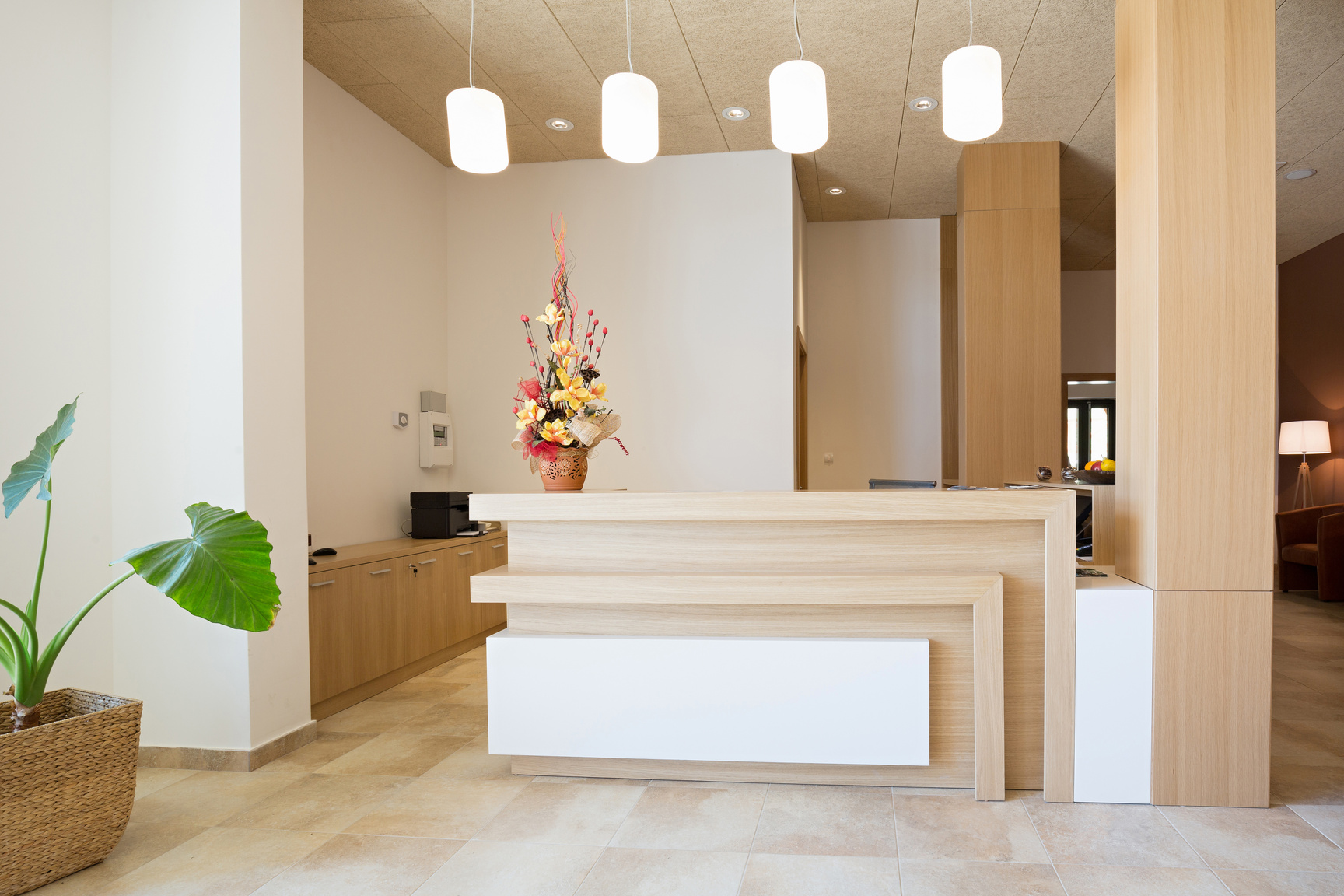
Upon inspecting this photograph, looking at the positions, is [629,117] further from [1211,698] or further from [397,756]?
[1211,698]

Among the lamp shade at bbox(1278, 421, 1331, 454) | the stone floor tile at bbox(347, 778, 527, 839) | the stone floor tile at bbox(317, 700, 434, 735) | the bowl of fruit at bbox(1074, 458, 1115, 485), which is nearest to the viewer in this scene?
the stone floor tile at bbox(347, 778, 527, 839)

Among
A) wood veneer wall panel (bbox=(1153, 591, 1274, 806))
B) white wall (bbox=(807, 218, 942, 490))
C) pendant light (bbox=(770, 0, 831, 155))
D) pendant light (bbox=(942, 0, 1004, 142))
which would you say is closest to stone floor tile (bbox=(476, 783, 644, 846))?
wood veneer wall panel (bbox=(1153, 591, 1274, 806))

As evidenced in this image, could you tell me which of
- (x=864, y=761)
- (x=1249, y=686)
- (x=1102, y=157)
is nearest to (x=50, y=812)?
(x=864, y=761)

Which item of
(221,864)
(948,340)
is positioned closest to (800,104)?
(221,864)

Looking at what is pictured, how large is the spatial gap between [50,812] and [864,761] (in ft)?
7.64

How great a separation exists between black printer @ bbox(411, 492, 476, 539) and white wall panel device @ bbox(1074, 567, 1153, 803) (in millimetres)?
3498

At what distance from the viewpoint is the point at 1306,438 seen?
8.11 meters

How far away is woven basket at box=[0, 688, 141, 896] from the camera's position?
221cm

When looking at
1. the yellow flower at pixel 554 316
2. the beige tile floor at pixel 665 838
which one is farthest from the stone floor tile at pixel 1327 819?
the yellow flower at pixel 554 316

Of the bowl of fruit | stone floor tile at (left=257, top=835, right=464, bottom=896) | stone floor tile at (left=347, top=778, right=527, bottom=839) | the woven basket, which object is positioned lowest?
stone floor tile at (left=347, top=778, right=527, bottom=839)

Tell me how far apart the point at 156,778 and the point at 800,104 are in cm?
324

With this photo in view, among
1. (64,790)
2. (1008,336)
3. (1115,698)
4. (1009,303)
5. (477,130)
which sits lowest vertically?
(64,790)

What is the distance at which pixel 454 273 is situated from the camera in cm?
613

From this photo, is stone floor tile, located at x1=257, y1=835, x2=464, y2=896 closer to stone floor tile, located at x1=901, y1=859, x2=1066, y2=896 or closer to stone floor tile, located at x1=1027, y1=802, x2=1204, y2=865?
stone floor tile, located at x1=901, y1=859, x2=1066, y2=896
